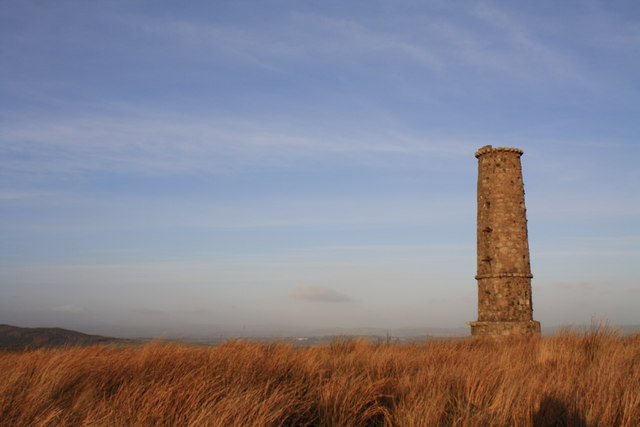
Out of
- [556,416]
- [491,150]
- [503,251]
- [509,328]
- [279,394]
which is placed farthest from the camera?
[491,150]

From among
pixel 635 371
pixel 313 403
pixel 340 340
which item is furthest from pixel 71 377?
pixel 635 371

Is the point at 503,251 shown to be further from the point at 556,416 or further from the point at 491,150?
the point at 556,416

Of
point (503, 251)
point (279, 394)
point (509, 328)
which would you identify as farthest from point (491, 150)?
point (279, 394)

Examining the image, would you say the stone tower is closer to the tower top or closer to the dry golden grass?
the tower top

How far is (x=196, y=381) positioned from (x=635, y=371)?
16.7 ft

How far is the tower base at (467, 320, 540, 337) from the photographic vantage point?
51.1 feet

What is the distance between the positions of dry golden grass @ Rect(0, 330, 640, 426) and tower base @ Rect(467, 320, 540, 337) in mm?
9683

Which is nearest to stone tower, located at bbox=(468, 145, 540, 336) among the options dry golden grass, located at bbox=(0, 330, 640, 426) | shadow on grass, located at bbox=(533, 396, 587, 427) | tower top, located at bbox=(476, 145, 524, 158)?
tower top, located at bbox=(476, 145, 524, 158)

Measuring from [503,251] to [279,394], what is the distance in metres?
13.3

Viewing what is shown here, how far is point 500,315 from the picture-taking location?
1584cm

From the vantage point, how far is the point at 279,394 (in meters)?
4.46

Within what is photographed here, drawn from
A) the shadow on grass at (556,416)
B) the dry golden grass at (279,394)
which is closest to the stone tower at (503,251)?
the dry golden grass at (279,394)

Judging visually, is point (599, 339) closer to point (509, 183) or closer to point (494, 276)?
point (494, 276)

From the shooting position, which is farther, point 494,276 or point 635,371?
point 494,276
